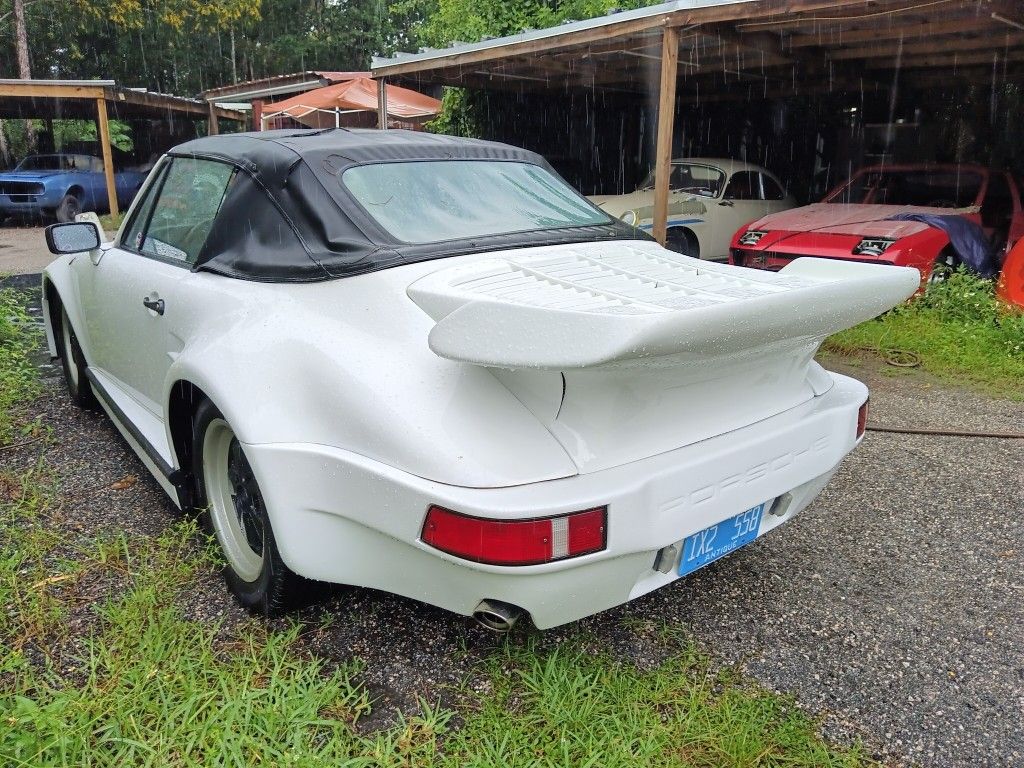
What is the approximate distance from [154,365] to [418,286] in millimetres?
1477

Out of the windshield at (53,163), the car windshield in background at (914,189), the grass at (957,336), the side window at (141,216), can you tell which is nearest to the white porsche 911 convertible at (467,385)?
the side window at (141,216)

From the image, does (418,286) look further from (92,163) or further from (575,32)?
(92,163)

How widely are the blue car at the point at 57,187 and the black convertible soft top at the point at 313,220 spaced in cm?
1393

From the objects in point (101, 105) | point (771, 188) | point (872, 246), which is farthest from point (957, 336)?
point (101, 105)

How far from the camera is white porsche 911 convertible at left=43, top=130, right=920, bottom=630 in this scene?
1.74 metres

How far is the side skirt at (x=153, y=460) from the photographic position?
2.74 metres

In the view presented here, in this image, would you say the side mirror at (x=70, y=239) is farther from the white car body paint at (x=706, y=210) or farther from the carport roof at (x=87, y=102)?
the carport roof at (x=87, y=102)

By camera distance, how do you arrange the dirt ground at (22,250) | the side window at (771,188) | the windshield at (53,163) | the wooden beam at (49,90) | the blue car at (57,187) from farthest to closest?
the windshield at (53,163) → the blue car at (57,187) → the wooden beam at (49,90) → the dirt ground at (22,250) → the side window at (771,188)

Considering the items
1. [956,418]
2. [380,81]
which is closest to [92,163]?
[380,81]

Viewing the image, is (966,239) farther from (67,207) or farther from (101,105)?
(67,207)

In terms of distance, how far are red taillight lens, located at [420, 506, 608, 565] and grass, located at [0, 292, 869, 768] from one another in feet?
1.80

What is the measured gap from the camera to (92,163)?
643 inches

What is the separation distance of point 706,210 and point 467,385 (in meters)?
7.69

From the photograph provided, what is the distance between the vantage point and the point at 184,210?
3096 mm
